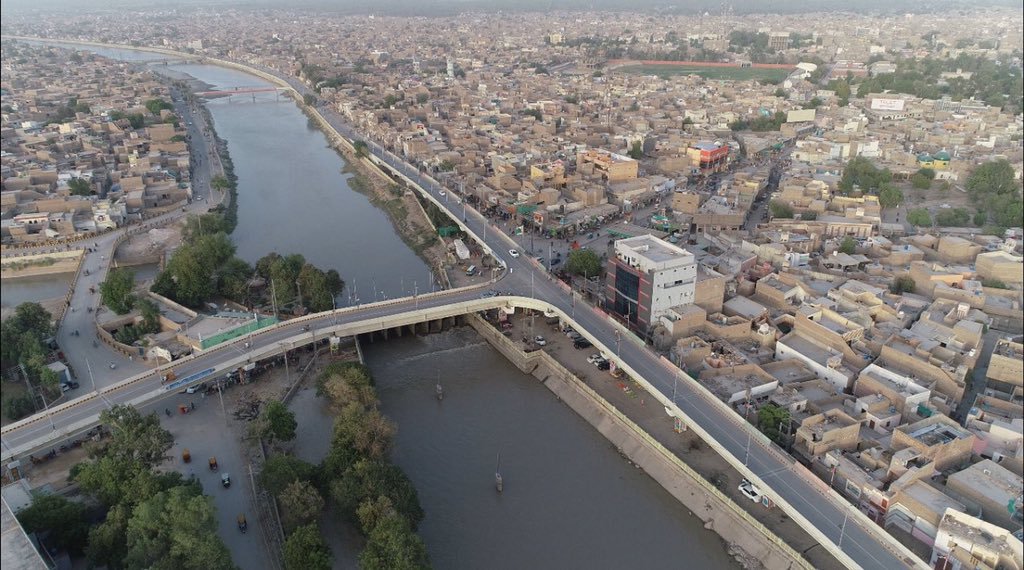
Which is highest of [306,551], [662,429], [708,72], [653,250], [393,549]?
[653,250]

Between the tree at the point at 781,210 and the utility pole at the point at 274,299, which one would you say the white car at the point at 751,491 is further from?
the tree at the point at 781,210

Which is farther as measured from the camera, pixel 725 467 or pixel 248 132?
pixel 248 132

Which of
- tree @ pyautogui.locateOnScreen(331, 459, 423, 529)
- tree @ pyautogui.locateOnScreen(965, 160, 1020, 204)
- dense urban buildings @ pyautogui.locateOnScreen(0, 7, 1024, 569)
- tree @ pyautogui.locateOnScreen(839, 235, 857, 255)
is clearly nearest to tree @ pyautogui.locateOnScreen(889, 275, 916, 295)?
dense urban buildings @ pyautogui.locateOnScreen(0, 7, 1024, 569)

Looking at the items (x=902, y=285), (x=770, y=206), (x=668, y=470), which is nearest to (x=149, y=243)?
Result: (x=668, y=470)

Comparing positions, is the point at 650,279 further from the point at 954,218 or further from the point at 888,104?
the point at 888,104

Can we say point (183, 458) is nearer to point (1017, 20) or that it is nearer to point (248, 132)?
point (1017, 20)

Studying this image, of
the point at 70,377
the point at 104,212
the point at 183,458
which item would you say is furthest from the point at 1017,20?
the point at 104,212

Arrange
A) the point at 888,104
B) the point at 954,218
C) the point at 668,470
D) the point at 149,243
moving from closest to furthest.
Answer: the point at 668,470
the point at 954,218
the point at 149,243
the point at 888,104
